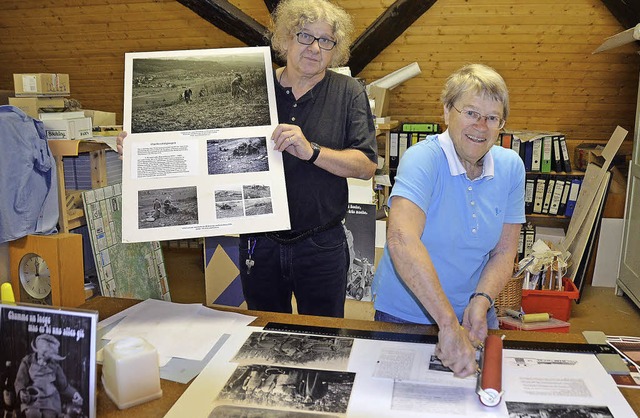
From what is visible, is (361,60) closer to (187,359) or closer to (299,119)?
(299,119)

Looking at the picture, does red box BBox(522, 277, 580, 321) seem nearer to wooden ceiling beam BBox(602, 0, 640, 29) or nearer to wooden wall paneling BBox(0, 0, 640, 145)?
wooden wall paneling BBox(0, 0, 640, 145)

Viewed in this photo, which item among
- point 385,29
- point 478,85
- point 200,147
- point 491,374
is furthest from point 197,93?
point 385,29

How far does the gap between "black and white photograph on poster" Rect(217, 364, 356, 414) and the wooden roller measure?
0.82 ft

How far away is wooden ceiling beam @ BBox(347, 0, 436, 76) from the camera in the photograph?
12.5 ft

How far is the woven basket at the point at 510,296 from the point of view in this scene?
334 cm

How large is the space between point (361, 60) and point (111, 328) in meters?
3.14

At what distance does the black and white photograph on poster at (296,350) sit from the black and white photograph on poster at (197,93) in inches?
25.2

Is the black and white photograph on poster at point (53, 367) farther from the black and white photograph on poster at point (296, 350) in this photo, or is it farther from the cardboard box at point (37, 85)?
the cardboard box at point (37, 85)

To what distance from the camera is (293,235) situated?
5.69 feet

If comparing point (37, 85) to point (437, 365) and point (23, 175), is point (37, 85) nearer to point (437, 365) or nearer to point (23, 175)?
point (23, 175)

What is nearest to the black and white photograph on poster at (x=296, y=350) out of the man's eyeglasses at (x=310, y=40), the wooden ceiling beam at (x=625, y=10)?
the man's eyeglasses at (x=310, y=40)

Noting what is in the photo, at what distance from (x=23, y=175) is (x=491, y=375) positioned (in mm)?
2113

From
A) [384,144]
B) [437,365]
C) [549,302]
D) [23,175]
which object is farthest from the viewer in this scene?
[384,144]

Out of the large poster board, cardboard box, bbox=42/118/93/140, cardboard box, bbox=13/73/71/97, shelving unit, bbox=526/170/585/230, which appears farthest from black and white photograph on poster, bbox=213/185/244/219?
shelving unit, bbox=526/170/585/230
